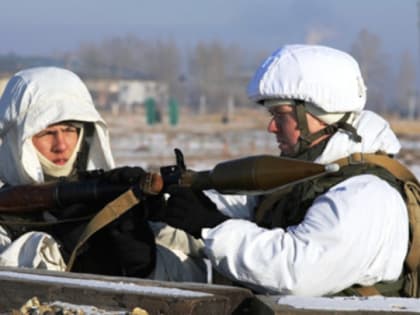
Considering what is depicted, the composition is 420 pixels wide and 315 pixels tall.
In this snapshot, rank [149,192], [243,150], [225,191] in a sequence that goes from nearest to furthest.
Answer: [225,191] → [149,192] → [243,150]

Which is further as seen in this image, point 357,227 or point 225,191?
point 225,191

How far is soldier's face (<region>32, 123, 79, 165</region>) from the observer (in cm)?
461

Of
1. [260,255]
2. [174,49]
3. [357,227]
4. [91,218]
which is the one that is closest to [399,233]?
[357,227]

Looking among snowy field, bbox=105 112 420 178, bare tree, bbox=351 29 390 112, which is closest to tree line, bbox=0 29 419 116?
bare tree, bbox=351 29 390 112

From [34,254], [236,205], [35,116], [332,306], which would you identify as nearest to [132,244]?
[34,254]

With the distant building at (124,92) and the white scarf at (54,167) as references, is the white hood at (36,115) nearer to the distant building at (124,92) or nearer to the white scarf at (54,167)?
the white scarf at (54,167)

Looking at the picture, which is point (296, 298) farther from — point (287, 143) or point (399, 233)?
point (287, 143)

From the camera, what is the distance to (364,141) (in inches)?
150

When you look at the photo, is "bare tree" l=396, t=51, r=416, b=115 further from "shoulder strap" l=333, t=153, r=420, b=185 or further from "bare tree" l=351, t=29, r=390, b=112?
"shoulder strap" l=333, t=153, r=420, b=185

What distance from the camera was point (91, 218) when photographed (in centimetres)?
418

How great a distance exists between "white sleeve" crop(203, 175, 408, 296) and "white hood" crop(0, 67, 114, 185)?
132 cm

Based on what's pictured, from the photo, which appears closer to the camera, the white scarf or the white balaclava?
the white balaclava

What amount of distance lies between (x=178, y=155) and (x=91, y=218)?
1.76ft

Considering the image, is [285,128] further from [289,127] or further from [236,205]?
[236,205]
